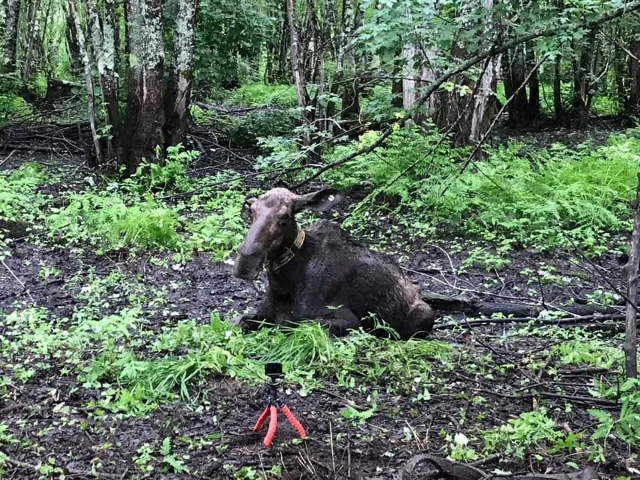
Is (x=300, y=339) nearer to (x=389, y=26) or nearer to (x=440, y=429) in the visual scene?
(x=440, y=429)

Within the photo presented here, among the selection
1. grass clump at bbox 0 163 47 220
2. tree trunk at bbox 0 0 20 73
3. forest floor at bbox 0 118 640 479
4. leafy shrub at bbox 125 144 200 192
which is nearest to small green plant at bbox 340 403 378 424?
forest floor at bbox 0 118 640 479

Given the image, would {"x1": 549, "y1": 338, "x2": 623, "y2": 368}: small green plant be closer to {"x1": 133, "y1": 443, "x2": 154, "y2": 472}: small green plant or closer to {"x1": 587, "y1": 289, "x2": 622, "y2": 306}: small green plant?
{"x1": 587, "y1": 289, "x2": 622, "y2": 306}: small green plant

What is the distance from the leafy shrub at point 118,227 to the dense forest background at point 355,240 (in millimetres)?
30

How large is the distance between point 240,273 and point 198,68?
1243 centimetres

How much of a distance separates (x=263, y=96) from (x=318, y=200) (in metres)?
16.4

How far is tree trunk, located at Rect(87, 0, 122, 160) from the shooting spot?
37.0 ft

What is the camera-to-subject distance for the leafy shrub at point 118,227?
845 centimetres

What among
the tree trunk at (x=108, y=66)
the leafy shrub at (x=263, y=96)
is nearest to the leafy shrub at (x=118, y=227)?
the tree trunk at (x=108, y=66)

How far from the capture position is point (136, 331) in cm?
579

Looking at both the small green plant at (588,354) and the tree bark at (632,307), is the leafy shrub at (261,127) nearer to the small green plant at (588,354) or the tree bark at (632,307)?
the small green plant at (588,354)

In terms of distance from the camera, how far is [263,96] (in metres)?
21.0

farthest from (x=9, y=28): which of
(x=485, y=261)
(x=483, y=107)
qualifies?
(x=485, y=261)

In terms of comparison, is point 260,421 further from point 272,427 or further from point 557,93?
point 557,93

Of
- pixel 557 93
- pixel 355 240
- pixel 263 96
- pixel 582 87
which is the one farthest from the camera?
pixel 263 96
